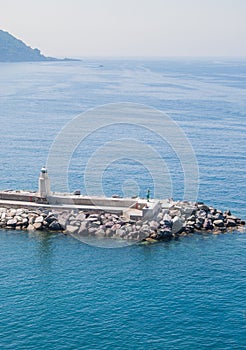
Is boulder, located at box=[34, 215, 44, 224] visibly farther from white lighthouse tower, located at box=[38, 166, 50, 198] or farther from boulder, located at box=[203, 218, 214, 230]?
boulder, located at box=[203, 218, 214, 230]

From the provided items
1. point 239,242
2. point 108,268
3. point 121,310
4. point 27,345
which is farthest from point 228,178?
point 27,345

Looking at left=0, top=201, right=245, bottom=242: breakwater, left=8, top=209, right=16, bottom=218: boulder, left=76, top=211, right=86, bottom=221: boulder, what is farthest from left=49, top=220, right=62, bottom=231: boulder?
left=8, top=209, right=16, bottom=218: boulder

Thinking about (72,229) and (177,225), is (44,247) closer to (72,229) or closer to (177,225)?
(72,229)

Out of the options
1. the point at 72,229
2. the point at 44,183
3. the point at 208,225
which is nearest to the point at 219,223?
the point at 208,225

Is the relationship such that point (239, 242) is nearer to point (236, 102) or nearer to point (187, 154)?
point (187, 154)

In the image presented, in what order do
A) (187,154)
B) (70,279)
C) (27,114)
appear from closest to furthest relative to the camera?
(70,279) < (187,154) < (27,114)
